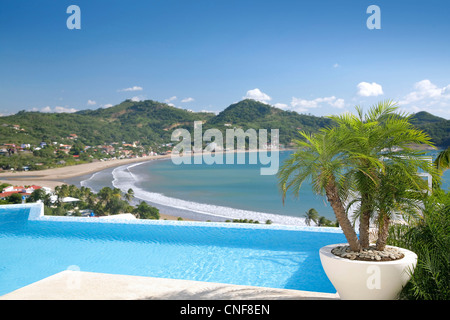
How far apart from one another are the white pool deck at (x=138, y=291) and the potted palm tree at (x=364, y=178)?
522 mm

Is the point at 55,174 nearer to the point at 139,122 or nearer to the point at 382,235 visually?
the point at 139,122

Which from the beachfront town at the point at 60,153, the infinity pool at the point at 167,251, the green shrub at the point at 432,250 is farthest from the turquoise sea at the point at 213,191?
the green shrub at the point at 432,250

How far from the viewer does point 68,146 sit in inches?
1633

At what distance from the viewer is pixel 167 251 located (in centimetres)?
610

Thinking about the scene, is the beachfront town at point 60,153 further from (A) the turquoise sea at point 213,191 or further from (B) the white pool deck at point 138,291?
(B) the white pool deck at point 138,291

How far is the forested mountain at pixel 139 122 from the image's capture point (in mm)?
40500

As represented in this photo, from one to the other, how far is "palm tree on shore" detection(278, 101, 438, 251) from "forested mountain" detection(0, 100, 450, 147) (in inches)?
1441

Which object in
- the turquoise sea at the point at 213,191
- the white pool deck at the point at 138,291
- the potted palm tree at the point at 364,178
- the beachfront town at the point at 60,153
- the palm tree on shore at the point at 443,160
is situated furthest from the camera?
the beachfront town at the point at 60,153

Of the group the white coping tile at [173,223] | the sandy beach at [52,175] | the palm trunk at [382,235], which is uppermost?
the palm trunk at [382,235]

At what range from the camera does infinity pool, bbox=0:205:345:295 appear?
15.8ft

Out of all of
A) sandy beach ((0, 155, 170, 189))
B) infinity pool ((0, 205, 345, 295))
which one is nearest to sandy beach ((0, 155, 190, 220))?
sandy beach ((0, 155, 170, 189))

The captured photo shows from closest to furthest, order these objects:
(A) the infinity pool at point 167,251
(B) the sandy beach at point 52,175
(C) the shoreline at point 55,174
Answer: (A) the infinity pool at point 167,251 < (B) the sandy beach at point 52,175 < (C) the shoreline at point 55,174
